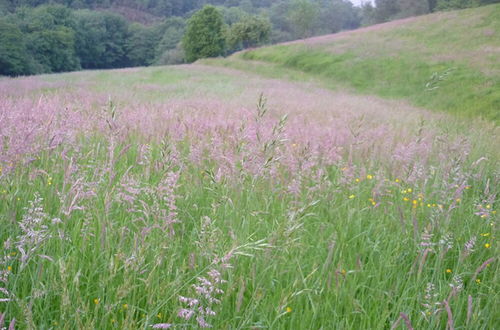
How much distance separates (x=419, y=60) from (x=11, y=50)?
39.0 meters

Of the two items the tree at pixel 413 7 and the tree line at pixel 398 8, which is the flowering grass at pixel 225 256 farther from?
the tree at pixel 413 7

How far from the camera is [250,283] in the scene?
1915mm

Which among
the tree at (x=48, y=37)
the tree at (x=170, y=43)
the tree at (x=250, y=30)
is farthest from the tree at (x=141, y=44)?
the tree at (x=250, y=30)

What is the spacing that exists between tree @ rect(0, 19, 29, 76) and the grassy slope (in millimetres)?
22024

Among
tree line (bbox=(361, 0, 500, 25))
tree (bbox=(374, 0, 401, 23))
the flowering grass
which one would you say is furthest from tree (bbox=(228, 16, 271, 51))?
the flowering grass

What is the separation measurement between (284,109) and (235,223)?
8.12 metres

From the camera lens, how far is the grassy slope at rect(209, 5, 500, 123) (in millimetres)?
16047

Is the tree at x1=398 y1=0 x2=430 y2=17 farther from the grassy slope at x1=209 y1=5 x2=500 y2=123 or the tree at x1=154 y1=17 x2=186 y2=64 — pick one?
the tree at x1=154 y1=17 x2=186 y2=64

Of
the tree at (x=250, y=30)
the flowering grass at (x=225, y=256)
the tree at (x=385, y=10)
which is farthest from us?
the tree at (x=385, y=10)

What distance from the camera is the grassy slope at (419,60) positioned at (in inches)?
632

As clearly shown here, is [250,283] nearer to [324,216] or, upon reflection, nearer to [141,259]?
[141,259]

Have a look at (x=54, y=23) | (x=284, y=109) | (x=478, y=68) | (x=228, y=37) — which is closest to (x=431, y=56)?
(x=478, y=68)

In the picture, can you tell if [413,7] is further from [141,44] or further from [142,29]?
[142,29]

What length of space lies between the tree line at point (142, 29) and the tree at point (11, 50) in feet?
0.30
